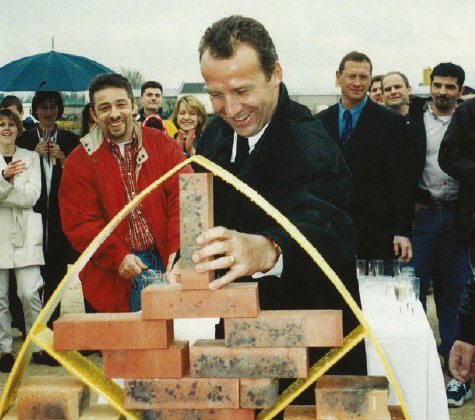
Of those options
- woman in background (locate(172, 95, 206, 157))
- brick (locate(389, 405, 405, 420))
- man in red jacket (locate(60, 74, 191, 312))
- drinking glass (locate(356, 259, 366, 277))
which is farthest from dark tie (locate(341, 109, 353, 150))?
brick (locate(389, 405, 405, 420))

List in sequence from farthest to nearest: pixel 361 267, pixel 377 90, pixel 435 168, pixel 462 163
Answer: pixel 377 90 → pixel 435 168 → pixel 462 163 → pixel 361 267

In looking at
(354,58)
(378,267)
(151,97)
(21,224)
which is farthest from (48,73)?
(378,267)

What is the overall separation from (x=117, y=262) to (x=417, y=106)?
9.31ft

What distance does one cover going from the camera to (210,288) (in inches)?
48.1

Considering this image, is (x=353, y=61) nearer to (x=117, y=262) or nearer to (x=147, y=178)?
(x=147, y=178)

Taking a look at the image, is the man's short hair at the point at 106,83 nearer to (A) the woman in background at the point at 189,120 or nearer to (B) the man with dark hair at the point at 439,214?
(A) the woman in background at the point at 189,120

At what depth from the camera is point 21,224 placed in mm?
4473

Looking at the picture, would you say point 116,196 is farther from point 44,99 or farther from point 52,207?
point 44,99

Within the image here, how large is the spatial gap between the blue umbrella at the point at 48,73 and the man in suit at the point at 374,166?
2.29 meters

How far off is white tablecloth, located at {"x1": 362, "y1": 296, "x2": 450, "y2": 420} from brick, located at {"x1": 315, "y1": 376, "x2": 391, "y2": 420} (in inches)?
61.1

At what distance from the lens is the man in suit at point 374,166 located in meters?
4.25

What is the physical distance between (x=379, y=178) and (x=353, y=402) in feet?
10.4

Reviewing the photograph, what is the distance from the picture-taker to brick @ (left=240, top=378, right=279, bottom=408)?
1269mm

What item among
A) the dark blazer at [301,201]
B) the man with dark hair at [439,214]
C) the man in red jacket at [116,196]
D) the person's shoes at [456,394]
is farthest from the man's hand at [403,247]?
the dark blazer at [301,201]
